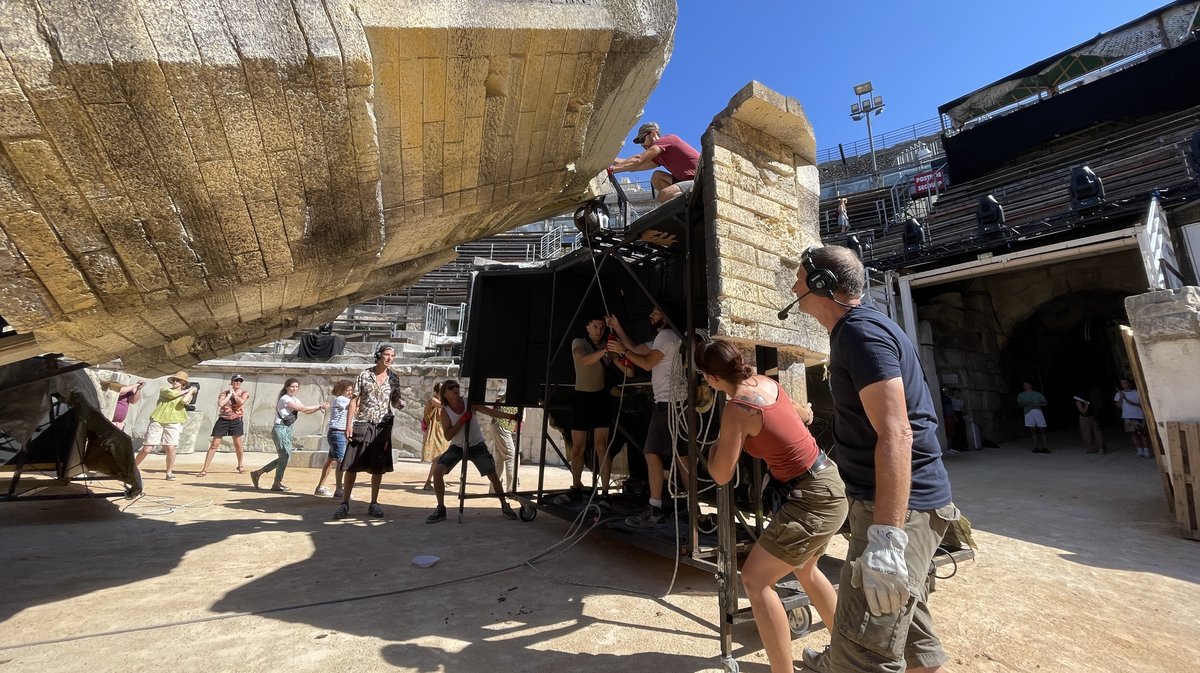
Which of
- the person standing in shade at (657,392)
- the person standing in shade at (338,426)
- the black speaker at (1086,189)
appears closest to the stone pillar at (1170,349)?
the person standing in shade at (657,392)

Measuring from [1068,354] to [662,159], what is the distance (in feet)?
60.4

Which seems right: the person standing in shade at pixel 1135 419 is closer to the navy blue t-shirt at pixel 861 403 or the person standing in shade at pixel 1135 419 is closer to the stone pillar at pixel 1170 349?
the stone pillar at pixel 1170 349

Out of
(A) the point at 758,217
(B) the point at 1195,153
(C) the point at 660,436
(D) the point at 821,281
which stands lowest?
(C) the point at 660,436

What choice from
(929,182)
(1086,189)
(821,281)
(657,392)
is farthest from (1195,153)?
(821,281)

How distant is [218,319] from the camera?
318 centimetres

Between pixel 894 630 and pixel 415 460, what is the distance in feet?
40.5

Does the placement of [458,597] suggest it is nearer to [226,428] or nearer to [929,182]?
[226,428]

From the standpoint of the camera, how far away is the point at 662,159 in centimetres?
464

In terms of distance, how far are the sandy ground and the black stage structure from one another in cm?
32

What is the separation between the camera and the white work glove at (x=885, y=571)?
5.26 feet

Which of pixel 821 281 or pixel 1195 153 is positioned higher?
pixel 1195 153

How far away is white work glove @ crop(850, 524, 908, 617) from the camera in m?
1.60

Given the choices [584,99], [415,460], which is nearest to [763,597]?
[584,99]

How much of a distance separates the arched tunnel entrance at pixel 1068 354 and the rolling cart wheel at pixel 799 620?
15.1 meters
